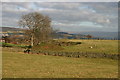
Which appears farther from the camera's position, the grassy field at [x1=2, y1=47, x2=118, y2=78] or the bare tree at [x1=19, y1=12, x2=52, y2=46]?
the bare tree at [x1=19, y1=12, x2=52, y2=46]

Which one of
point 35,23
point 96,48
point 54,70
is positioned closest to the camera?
point 54,70

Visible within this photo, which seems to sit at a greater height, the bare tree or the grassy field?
the bare tree

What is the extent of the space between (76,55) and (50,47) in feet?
53.8

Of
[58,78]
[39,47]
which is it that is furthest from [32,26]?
[58,78]

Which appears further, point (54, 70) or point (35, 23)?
point (35, 23)

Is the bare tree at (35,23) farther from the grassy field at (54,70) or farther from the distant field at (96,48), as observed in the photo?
the grassy field at (54,70)

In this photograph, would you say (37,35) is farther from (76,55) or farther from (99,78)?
(99,78)

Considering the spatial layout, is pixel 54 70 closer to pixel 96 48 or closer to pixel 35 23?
pixel 96 48

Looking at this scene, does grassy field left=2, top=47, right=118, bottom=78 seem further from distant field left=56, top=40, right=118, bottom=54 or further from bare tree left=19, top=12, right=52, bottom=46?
bare tree left=19, top=12, right=52, bottom=46

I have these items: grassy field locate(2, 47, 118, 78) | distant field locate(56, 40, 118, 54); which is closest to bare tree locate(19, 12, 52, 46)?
distant field locate(56, 40, 118, 54)

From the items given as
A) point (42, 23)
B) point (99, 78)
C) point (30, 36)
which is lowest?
point (99, 78)

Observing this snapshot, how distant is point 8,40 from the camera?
80.8 meters

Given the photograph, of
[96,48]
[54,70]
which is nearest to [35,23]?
[96,48]

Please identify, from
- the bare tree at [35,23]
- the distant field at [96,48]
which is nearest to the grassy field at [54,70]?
the distant field at [96,48]
